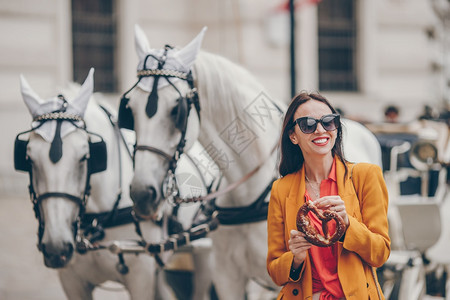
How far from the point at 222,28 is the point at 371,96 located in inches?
126

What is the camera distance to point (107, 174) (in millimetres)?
4277

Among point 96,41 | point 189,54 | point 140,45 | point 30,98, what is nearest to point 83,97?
point 30,98

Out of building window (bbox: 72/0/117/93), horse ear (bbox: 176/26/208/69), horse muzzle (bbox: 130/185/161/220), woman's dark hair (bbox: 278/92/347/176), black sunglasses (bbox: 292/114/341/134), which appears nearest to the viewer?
black sunglasses (bbox: 292/114/341/134)

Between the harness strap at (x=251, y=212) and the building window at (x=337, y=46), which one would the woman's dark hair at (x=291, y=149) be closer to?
the harness strap at (x=251, y=212)

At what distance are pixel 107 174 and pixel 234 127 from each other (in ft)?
2.67

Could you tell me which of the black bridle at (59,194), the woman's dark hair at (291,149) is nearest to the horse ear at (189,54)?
the black bridle at (59,194)

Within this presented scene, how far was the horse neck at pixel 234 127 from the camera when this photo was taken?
409 centimetres

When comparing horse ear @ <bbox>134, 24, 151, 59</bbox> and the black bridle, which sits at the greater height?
horse ear @ <bbox>134, 24, 151, 59</bbox>

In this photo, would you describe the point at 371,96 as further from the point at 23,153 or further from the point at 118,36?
the point at 23,153

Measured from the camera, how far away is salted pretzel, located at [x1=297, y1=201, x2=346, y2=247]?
2.59m

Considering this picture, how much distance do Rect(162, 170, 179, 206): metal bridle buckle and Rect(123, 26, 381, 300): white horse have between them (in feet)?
0.05

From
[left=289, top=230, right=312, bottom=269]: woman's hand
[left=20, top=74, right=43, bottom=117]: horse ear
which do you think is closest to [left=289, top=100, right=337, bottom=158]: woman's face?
[left=289, top=230, right=312, bottom=269]: woman's hand

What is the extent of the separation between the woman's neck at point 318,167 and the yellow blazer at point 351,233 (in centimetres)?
3

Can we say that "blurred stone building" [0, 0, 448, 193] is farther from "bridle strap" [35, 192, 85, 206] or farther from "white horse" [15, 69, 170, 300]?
"bridle strap" [35, 192, 85, 206]
